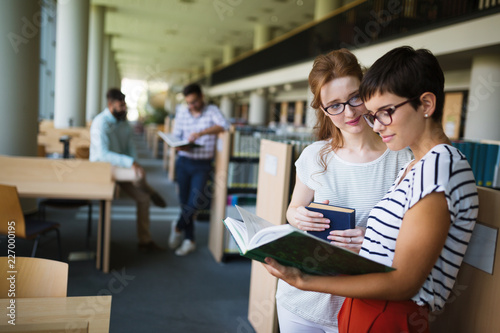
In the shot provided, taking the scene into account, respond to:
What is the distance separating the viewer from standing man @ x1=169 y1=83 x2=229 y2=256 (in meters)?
4.43

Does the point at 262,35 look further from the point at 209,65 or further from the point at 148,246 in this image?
the point at 148,246

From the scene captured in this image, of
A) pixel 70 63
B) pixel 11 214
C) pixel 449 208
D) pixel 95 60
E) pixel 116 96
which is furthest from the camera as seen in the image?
pixel 95 60

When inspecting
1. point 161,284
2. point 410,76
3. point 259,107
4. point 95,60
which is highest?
point 95,60

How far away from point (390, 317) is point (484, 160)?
2636mm

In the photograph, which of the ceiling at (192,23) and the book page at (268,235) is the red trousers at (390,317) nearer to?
the book page at (268,235)

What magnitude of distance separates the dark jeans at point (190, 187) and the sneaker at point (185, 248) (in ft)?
0.18

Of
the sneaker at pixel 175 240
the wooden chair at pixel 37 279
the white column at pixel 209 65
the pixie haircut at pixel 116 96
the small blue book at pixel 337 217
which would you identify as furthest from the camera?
the white column at pixel 209 65

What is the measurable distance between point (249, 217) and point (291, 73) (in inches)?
456

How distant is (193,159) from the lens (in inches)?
176

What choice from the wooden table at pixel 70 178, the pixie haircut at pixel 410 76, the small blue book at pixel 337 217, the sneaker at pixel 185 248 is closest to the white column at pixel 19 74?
the wooden table at pixel 70 178

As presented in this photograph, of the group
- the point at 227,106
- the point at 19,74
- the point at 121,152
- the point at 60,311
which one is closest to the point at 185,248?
the point at 121,152

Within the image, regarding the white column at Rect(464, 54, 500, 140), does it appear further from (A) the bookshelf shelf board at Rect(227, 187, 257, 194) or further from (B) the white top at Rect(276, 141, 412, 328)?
(B) the white top at Rect(276, 141, 412, 328)

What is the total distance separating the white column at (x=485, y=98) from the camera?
6.21m

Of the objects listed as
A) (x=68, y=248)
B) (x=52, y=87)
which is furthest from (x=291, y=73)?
(x=68, y=248)
